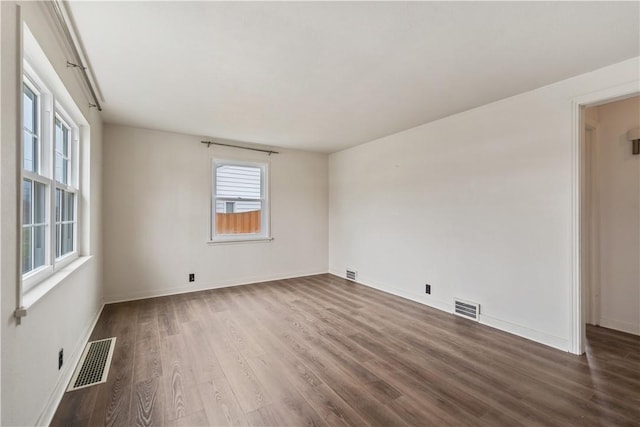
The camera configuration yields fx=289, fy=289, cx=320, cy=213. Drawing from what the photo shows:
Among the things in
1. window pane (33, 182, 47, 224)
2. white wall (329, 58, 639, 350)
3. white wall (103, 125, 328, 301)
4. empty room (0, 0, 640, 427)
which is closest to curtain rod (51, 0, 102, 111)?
empty room (0, 0, 640, 427)

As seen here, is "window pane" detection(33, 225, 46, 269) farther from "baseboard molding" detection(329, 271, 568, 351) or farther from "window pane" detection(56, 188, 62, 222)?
"baseboard molding" detection(329, 271, 568, 351)

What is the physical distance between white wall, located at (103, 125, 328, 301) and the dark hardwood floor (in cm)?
81

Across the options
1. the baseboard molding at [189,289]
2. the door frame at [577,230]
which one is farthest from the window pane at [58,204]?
the door frame at [577,230]

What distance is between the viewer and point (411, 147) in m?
4.23

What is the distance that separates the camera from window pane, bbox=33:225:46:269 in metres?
1.91

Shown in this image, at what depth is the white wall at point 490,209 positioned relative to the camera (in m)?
2.71

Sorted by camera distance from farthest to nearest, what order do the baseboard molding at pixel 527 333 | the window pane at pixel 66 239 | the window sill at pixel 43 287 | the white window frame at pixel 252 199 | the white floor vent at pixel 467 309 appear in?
1. the white window frame at pixel 252 199
2. the white floor vent at pixel 467 309
3. the baseboard molding at pixel 527 333
4. the window pane at pixel 66 239
5. the window sill at pixel 43 287

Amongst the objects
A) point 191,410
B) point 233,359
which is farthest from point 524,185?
point 191,410

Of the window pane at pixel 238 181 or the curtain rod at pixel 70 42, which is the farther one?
the window pane at pixel 238 181

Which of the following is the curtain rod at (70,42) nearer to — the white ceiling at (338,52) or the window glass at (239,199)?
the white ceiling at (338,52)

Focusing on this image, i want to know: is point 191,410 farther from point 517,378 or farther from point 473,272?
point 473,272

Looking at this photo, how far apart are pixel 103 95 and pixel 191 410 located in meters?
3.13

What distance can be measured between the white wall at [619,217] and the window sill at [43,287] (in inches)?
195

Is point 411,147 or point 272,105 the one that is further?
point 411,147
